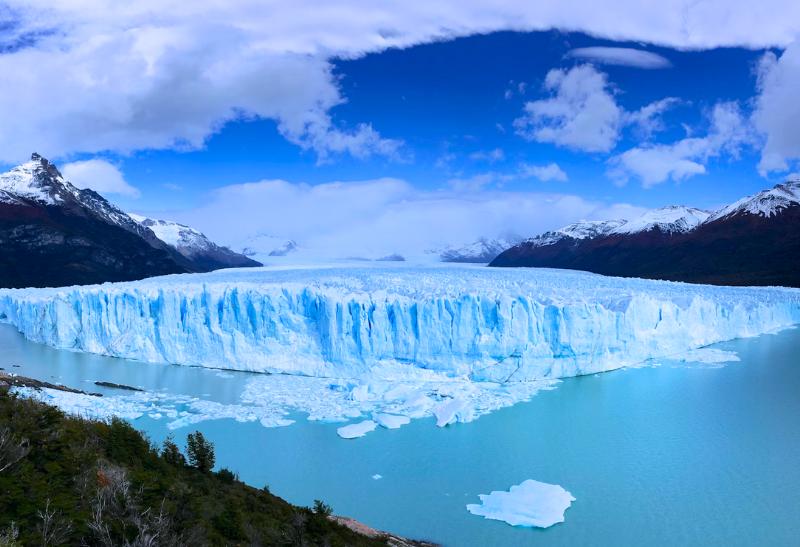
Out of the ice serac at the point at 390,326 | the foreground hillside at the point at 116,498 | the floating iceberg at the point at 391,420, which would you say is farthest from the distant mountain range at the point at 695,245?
the foreground hillside at the point at 116,498

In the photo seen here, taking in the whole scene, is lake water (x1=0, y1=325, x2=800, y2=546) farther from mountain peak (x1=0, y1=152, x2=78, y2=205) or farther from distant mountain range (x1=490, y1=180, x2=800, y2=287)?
mountain peak (x1=0, y1=152, x2=78, y2=205)

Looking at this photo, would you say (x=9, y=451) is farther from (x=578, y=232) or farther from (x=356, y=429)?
(x=578, y=232)

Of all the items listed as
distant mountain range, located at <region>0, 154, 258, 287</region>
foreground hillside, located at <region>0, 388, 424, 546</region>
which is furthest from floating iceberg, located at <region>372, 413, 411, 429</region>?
distant mountain range, located at <region>0, 154, 258, 287</region>

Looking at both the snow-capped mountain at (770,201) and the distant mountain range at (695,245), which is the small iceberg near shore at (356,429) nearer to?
the distant mountain range at (695,245)

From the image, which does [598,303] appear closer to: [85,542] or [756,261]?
[85,542]

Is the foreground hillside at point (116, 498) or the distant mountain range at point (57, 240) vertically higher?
the distant mountain range at point (57, 240)

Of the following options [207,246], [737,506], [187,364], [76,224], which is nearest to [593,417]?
[737,506]
